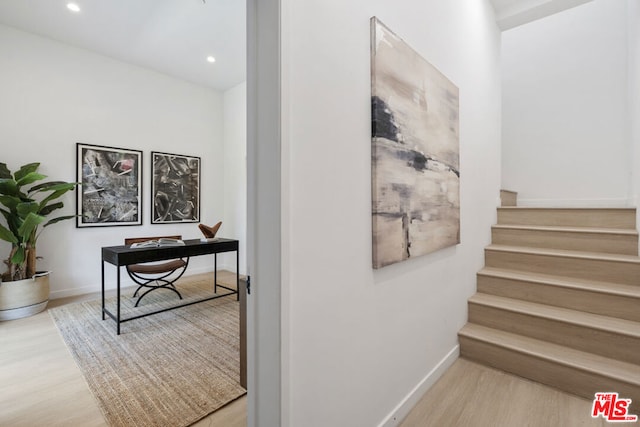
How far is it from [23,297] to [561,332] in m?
5.01

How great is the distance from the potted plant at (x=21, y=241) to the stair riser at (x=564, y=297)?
14.8ft

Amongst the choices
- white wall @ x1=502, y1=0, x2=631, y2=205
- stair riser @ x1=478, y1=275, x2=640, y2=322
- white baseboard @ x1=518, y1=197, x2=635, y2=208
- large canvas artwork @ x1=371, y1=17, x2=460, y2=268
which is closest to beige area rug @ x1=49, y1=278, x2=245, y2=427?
large canvas artwork @ x1=371, y1=17, x2=460, y2=268

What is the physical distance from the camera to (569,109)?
3.69 meters

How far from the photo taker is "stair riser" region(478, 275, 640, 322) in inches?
80.8

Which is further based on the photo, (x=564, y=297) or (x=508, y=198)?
(x=508, y=198)

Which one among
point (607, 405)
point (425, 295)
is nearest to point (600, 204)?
point (607, 405)

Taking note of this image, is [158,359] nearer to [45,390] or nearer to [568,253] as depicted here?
[45,390]

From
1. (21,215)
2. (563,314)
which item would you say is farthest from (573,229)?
(21,215)

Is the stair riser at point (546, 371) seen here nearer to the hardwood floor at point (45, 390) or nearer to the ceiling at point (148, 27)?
the hardwood floor at point (45, 390)

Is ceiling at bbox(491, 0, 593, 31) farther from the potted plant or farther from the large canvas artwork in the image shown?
the potted plant

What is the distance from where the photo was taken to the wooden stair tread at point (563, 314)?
1.93 meters

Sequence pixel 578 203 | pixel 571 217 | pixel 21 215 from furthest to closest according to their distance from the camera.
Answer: pixel 578 203, pixel 21 215, pixel 571 217

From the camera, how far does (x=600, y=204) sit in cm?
349

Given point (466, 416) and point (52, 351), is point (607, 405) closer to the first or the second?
point (466, 416)
